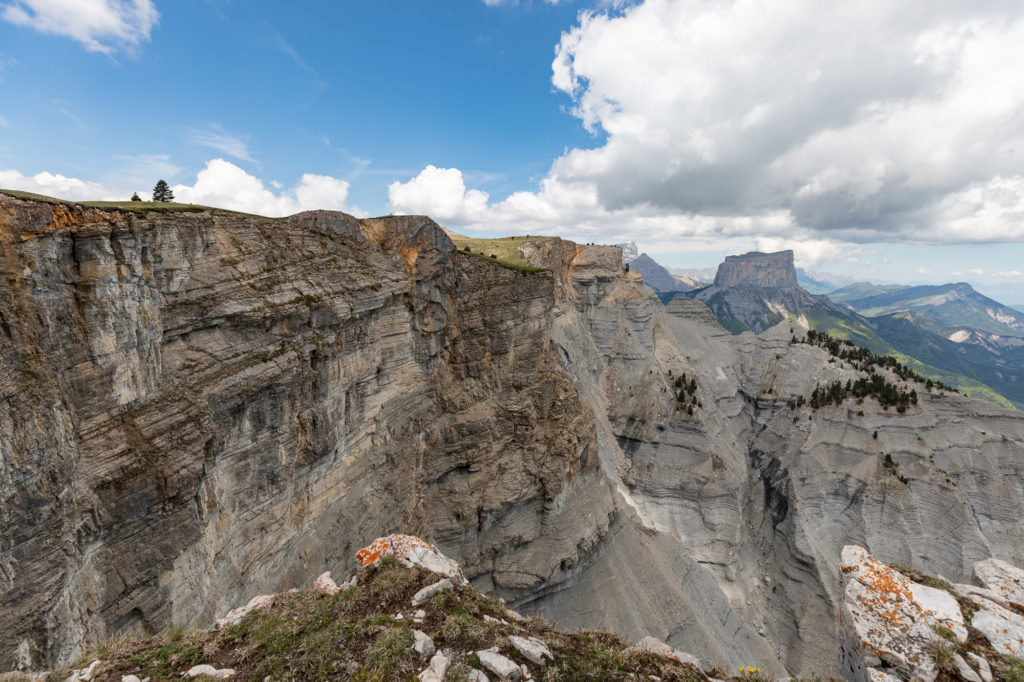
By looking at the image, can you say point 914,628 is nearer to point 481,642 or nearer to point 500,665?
point 500,665

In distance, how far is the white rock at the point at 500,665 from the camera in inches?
326

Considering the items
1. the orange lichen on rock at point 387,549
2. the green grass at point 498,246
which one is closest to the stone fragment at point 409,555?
the orange lichen on rock at point 387,549

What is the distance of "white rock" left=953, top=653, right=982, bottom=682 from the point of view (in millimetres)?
8086

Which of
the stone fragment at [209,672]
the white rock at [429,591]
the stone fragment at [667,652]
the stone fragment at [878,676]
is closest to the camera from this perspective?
the stone fragment at [209,672]

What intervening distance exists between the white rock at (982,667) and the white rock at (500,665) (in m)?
9.33

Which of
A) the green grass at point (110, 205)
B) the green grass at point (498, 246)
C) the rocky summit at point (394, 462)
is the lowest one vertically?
the rocky summit at point (394, 462)

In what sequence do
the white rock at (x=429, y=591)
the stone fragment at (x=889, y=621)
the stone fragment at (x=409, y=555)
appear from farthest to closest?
1. the stone fragment at (x=409, y=555)
2. the white rock at (x=429, y=591)
3. the stone fragment at (x=889, y=621)

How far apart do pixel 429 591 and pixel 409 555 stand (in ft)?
6.40

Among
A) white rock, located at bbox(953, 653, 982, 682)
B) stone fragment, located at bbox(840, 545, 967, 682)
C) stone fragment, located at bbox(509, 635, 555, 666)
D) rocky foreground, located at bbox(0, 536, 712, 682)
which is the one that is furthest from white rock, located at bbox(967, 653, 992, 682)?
stone fragment, located at bbox(509, 635, 555, 666)

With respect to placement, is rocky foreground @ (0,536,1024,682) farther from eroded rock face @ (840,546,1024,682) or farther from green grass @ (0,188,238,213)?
green grass @ (0,188,238,213)

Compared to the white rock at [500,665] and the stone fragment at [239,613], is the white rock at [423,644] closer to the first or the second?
the white rock at [500,665]

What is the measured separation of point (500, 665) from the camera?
8398 mm

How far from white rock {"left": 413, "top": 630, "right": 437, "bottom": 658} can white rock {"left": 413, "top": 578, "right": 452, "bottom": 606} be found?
1639mm

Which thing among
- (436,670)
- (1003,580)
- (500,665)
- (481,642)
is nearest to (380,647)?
(436,670)
